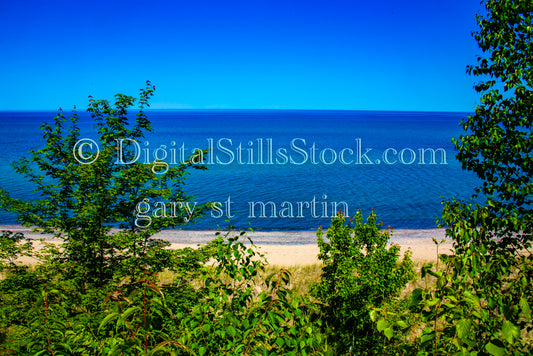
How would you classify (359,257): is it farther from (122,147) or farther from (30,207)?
(30,207)

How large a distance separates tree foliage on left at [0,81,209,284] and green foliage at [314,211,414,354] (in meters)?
4.62

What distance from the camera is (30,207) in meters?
10.5

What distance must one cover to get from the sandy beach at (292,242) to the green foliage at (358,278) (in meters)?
10.3

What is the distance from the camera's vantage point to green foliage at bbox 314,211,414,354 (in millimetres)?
10445

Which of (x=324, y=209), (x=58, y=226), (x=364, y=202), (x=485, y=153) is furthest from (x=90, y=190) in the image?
(x=364, y=202)

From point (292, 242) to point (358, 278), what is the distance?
1781 centimetres

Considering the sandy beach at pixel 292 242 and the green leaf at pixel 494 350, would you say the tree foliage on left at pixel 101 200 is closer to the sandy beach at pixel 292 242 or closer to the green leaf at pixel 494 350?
the green leaf at pixel 494 350

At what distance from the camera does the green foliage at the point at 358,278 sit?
1045 cm

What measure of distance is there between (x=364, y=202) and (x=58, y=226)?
3711cm

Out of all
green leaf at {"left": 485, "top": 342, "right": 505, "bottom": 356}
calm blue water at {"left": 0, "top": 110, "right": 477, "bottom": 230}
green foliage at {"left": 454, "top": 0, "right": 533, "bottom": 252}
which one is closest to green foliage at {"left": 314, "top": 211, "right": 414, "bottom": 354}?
green foliage at {"left": 454, "top": 0, "right": 533, "bottom": 252}

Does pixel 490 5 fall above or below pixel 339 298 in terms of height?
above

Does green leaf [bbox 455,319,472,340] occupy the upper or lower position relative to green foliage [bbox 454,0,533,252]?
lower

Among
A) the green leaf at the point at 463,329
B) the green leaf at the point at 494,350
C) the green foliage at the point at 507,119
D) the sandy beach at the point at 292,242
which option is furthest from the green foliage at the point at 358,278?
the sandy beach at the point at 292,242

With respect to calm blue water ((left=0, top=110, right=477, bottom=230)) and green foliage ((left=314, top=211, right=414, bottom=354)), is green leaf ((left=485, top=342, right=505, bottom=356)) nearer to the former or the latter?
green foliage ((left=314, top=211, right=414, bottom=354))
